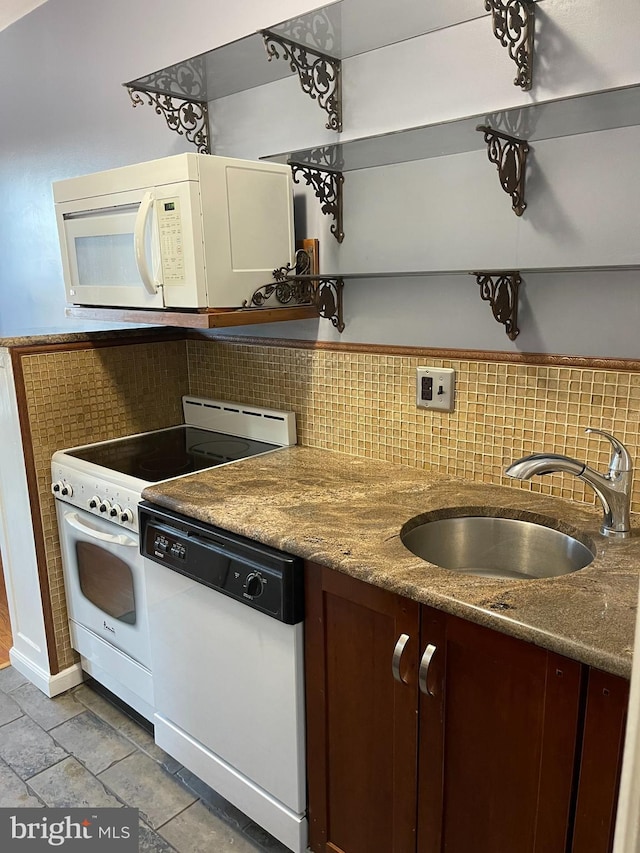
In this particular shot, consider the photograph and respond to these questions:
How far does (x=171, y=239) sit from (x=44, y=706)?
1.72m

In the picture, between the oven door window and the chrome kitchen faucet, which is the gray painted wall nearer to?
the chrome kitchen faucet

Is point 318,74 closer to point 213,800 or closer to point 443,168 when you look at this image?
point 443,168

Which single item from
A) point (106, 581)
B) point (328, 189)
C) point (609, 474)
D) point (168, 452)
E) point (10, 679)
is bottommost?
point (10, 679)

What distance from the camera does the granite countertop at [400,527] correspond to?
109cm

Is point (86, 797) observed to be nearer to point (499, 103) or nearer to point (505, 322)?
point (505, 322)

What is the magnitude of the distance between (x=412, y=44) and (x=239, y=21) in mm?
699

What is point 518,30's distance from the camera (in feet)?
4.87

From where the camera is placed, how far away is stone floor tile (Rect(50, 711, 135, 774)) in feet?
6.81

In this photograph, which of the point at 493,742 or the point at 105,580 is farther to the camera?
the point at 105,580

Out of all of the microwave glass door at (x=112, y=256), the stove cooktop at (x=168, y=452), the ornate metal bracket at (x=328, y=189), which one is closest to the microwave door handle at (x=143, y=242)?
the microwave glass door at (x=112, y=256)

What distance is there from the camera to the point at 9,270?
12.1ft

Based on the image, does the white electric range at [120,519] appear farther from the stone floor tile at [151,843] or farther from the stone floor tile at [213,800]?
the stone floor tile at [151,843]

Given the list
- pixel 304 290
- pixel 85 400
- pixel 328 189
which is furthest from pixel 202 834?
pixel 328 189

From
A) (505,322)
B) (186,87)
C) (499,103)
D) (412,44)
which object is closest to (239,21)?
(186,87)
